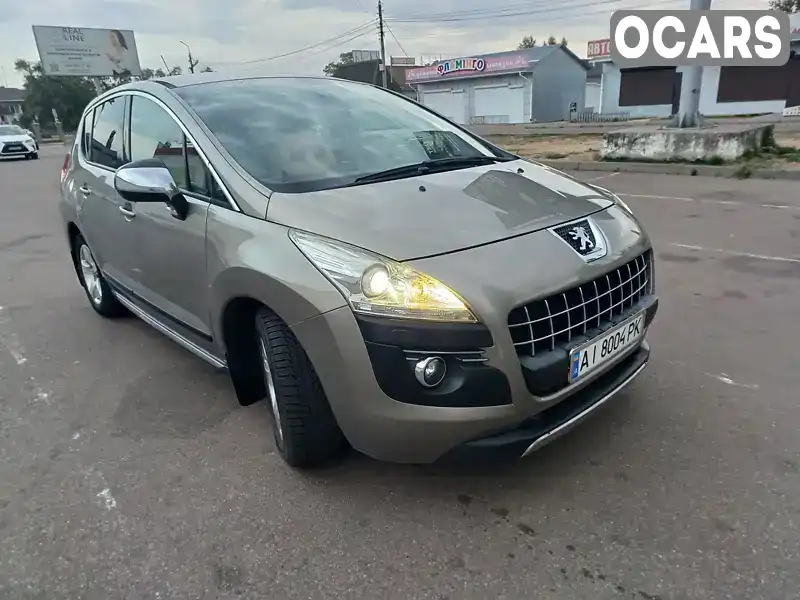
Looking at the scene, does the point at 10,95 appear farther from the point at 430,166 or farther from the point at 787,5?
the point at 430,166

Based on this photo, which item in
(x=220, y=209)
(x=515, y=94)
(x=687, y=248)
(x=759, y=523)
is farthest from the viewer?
(x=515, y=94)

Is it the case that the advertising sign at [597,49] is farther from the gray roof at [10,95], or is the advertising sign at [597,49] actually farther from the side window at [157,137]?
the gray roof at [10,95]

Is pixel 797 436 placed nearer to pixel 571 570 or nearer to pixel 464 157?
pixel 571 570

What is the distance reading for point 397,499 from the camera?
8.38 feet

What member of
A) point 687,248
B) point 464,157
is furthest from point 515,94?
point 464,157

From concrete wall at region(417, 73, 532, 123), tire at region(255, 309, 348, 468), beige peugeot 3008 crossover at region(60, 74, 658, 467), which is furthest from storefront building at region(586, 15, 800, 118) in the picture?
tire at region(255, 309, 348, 468)

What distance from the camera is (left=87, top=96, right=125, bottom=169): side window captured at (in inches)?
152

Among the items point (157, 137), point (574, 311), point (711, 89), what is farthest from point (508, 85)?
point (574, 311)

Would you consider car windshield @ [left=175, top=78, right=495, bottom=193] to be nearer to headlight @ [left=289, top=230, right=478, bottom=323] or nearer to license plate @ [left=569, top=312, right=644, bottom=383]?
headlight @ [left=289, top=230, right=478, bottom=323]

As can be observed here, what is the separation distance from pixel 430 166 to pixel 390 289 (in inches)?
43.3

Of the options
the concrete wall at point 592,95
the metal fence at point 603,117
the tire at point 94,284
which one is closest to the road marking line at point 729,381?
the tire at point 94,284

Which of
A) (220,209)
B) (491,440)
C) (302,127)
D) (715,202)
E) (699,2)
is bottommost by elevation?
(715,202)

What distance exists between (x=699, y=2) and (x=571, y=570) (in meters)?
12.4

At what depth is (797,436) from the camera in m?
2.85
